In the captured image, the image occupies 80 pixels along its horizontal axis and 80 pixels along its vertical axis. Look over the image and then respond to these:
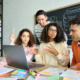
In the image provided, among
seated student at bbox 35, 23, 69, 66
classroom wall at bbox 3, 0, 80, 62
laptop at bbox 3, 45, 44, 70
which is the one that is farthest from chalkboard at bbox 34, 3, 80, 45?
laptop at bbox 3, 45, 44, 70

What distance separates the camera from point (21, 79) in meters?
0.63

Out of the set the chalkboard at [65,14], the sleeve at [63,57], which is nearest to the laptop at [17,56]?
the sleeve at [63,57]

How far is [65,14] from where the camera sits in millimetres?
2143

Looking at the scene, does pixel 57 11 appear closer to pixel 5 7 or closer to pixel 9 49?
pixel 9 49

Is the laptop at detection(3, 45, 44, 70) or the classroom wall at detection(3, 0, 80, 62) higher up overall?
the classroom wall at detection(3, 0, 80, 62)

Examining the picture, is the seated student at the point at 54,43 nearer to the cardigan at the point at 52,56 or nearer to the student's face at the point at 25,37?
the cardigan at the point at 52,56

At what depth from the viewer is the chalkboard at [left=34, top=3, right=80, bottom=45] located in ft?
6.50

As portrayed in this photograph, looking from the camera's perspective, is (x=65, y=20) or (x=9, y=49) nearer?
(x=9, y=49)

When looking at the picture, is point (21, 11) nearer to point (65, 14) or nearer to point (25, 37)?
point (65, 14)

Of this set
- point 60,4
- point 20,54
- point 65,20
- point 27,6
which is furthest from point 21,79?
point 27,6

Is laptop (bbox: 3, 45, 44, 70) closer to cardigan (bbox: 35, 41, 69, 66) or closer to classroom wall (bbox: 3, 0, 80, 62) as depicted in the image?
cardigan (bbox: 35, 41, 69, 66)

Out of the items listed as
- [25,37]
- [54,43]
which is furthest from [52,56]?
[25,37]

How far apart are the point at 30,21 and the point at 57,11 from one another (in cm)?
79

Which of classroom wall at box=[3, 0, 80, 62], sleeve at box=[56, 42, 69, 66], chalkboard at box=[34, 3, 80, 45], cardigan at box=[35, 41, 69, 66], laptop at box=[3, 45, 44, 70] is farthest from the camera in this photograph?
classroom wall at box=[3, 0, 80, 62]
